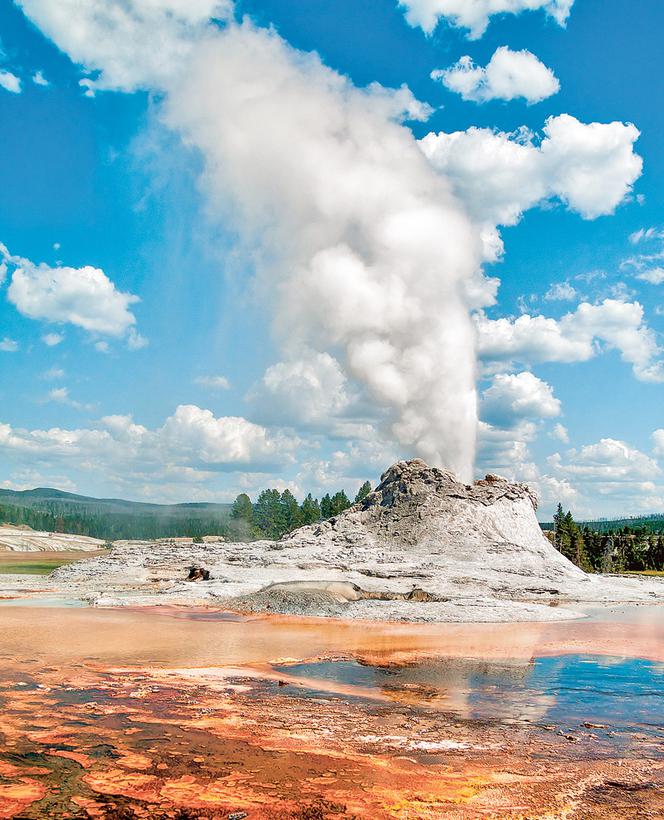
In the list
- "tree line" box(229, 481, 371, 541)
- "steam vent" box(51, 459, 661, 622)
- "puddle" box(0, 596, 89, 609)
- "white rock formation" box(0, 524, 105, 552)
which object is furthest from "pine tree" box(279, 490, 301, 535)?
Answer: "puddle" box(0, 596, 89, 609)

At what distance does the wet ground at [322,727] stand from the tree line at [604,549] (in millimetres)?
63960

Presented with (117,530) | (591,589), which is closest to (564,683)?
(591,589)

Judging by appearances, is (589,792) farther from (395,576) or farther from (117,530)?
(117,530)

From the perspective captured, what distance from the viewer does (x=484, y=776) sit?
30.1 ft

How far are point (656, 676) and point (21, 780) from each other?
649 inches

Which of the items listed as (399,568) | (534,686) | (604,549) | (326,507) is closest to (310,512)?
(326,507)

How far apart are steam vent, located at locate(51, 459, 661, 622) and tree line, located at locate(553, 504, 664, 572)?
3171 cm

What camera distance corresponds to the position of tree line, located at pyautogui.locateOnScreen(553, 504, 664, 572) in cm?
8300

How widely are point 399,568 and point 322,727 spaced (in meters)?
32.8

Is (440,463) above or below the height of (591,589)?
above

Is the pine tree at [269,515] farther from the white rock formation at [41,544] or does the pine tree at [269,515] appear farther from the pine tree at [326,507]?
the white rock formation at [41,544]

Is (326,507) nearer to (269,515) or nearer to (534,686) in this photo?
(269,515)

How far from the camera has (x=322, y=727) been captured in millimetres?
11609

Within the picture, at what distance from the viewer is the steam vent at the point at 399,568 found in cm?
3212
